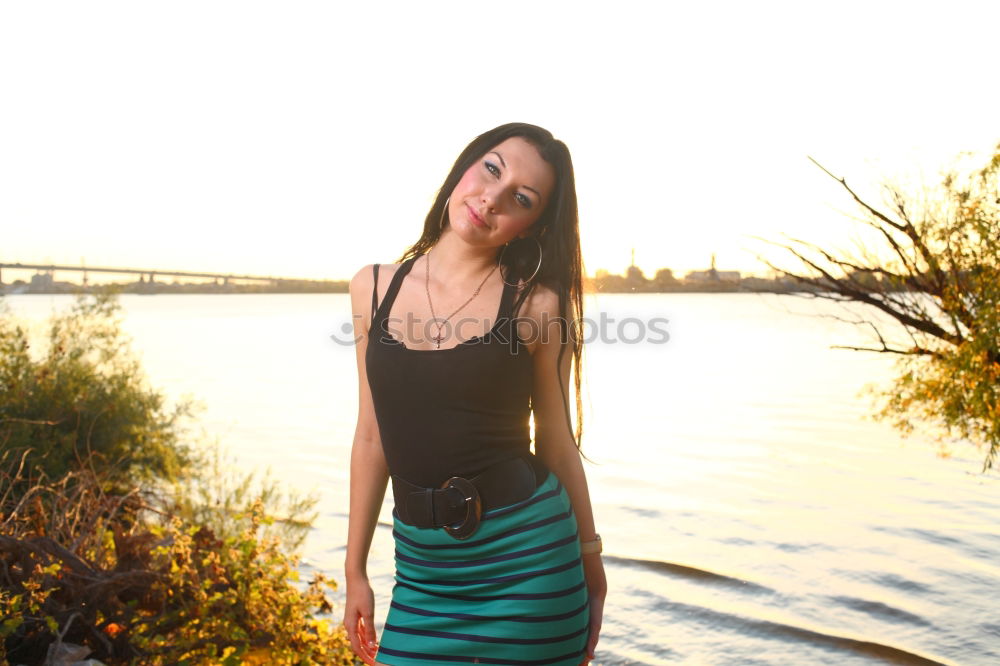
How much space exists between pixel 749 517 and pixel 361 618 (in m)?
6.74

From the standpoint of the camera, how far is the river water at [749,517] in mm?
5668

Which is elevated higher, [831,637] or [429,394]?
[429,394]

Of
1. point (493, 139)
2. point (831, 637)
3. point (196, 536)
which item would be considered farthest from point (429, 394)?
point (831, 637)

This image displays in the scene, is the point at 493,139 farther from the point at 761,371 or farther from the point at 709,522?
the point at 761,371

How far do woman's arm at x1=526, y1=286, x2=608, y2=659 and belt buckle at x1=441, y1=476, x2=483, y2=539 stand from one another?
0.78 ft

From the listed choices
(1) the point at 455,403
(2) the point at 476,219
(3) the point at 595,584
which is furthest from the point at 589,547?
(2) the point at 476,219

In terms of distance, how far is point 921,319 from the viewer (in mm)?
5227

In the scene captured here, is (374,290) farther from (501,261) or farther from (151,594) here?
(151,594)

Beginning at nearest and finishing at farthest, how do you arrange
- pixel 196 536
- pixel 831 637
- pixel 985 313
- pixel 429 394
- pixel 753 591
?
1. pixel 429 394
2. pixel 196 536
3. pixel 985 313
4. pixel 831 637
5. pixel 753 591

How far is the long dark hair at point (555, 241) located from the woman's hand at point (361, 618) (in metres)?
0.61

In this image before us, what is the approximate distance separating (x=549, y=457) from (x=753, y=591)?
4725 mm

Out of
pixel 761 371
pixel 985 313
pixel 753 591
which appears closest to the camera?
pixel 985 313

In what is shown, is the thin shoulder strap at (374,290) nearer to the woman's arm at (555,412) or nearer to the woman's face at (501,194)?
the woman's face at (501,194)

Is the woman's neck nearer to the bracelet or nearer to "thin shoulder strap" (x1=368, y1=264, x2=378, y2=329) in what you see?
"thin shoulder strap" (x1=368, y1=264, x2=378, y2=329)
